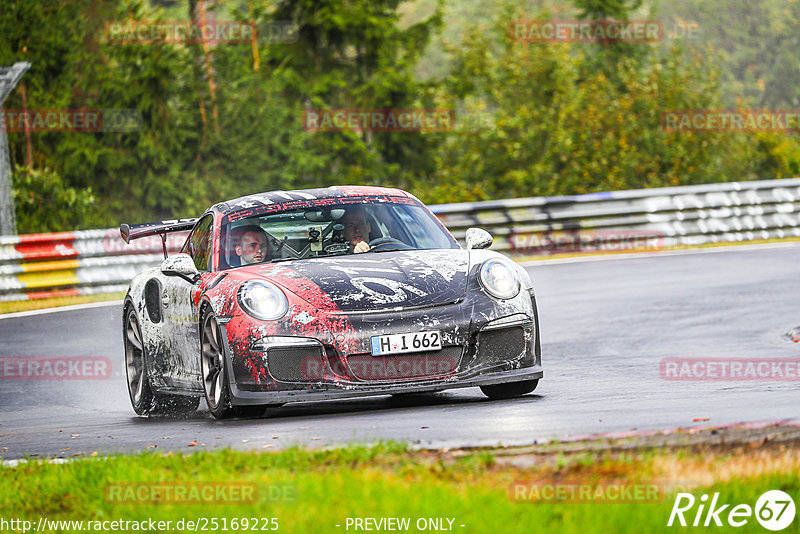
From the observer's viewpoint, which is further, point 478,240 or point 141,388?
point 141,388

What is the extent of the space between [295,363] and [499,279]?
4.50 feet

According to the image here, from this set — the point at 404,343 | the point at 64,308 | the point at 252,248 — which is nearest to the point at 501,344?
the point at 404,343

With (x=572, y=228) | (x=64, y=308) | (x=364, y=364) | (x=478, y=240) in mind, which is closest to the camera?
(x=364, y=364)

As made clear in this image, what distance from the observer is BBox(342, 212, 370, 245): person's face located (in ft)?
29.9

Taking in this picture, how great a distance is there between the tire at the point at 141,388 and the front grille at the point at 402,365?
232 centimetres

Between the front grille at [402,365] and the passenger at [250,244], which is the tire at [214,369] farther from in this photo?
the front grille at [402,365]

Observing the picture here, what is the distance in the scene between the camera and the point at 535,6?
105m

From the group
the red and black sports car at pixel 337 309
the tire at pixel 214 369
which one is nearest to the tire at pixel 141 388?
the red and black sports car at pixel 337 309

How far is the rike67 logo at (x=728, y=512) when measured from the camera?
4.61 m

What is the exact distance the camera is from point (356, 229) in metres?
9.14

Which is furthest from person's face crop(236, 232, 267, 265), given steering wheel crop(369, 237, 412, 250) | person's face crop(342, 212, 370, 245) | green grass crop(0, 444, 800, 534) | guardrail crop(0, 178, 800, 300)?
guardrail crop(0, 178, 800, 300)

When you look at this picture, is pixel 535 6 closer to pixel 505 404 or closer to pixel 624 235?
pixel 624 235

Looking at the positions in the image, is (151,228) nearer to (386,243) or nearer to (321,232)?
(321,232)

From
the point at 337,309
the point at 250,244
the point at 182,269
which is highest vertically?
the point at 250,244
